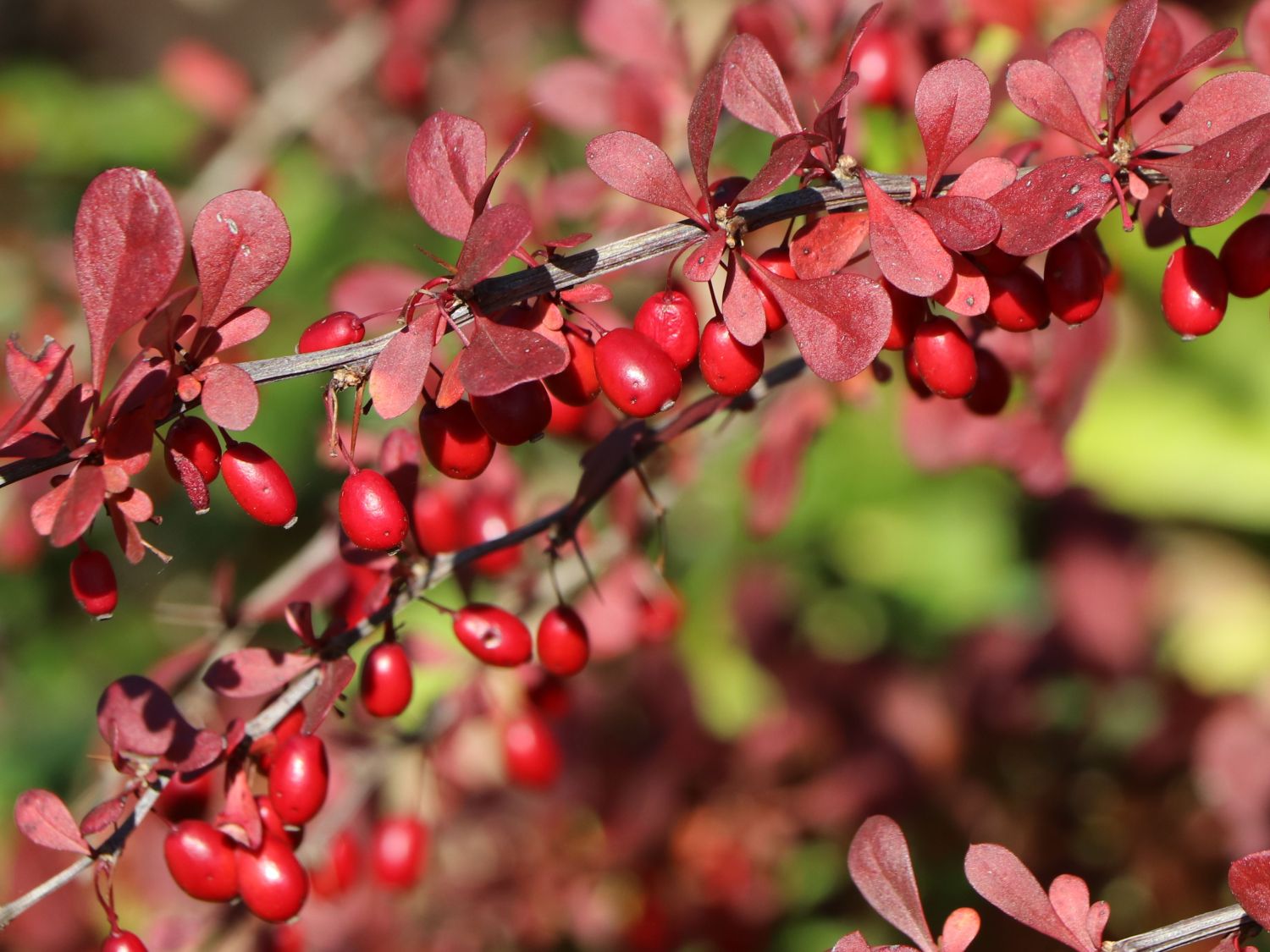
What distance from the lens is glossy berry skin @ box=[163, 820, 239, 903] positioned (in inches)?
31.6

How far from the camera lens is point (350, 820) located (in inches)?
57.0

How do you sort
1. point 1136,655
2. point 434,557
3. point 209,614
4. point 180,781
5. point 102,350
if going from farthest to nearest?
1. point 1136,655
2. point 209,614
3. point 434,557
4. point 180,781
5. point 102,350

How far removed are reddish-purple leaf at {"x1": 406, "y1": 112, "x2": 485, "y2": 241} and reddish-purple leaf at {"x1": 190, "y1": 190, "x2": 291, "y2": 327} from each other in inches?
3.3

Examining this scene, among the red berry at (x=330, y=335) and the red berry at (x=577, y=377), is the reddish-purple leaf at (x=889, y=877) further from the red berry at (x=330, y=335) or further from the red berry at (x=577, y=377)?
the red berry at (x=330, y=335)

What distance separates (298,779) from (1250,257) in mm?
709

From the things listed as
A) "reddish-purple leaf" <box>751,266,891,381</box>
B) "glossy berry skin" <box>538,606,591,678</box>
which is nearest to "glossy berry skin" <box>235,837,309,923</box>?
"glossy berry skin" <box>538,606,591,678</box>

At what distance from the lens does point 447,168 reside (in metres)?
0.70

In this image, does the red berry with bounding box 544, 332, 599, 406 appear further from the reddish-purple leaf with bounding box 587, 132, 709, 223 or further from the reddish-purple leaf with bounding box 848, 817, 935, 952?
the reddish-purple leaf with bounding box 848, 817, 935, 952

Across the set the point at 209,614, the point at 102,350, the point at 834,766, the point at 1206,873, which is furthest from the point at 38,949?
the point at 1206,873

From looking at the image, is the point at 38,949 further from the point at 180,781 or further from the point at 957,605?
the point at 957,605

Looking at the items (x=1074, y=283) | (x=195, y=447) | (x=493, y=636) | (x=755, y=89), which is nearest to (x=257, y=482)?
(x=195, y=447)

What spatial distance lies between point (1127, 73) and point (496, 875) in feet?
4.71

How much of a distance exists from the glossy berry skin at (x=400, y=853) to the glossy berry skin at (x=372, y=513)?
671 millimetres

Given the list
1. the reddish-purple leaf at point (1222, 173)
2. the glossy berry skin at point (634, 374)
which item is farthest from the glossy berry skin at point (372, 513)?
the reddish-purple leaf at point (1222, 173)
